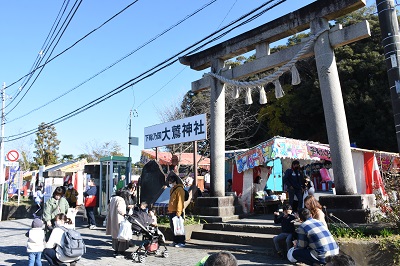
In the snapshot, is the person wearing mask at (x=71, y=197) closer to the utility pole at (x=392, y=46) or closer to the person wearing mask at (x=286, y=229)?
the person wearing mask at (x=286, y=229)

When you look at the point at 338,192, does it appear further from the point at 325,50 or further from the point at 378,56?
the point at 378,56

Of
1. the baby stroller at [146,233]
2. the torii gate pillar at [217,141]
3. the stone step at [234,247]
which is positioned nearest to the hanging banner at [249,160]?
the torii gate pillar at [217,141]

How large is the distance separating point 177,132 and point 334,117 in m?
5.85

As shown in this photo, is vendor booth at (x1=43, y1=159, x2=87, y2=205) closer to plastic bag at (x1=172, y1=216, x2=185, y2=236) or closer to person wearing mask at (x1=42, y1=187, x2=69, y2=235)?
person wearing mask at (x1=42, y1=187, x2=69, y2=235)

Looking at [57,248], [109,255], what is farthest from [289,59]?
[57,248]

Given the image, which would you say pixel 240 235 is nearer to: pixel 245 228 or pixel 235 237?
pixel 235 237

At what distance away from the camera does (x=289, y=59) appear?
410 inches

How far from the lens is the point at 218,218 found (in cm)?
1093

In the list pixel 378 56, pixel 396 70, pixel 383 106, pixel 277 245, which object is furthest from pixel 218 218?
pixel 378 56

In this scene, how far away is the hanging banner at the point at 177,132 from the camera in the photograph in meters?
12.1

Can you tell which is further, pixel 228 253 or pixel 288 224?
pixel 288 224

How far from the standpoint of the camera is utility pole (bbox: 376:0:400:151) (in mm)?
5930

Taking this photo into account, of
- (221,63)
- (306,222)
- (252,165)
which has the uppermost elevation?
(221,63)

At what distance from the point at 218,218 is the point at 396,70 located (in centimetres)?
683
